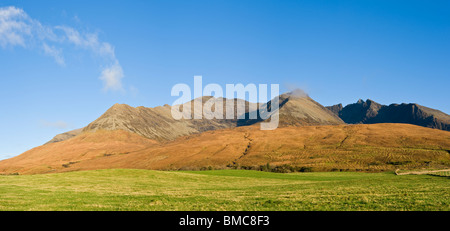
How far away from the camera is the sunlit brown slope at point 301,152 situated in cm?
10496

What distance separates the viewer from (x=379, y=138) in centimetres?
14125

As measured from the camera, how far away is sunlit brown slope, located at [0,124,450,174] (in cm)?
10496

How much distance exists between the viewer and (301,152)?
132500 millimetres

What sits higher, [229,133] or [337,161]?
[229,133]

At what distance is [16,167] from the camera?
16450cm

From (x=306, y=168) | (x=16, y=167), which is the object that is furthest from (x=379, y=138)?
(x=16, y=167)

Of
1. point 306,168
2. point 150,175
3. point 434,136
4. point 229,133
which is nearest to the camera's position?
point 150,175
